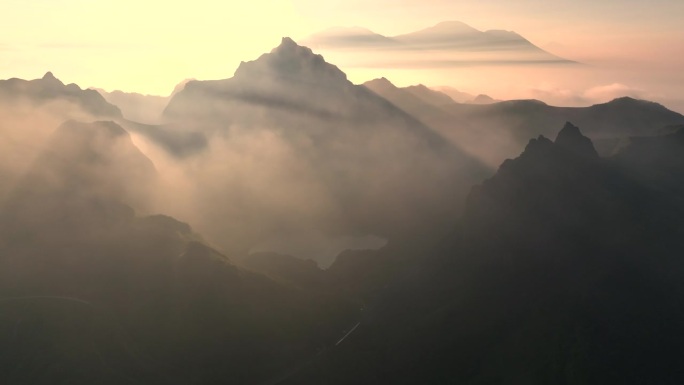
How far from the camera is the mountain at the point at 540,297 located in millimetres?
141625

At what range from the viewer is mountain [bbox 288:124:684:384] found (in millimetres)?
141625

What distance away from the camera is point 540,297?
15925 cm

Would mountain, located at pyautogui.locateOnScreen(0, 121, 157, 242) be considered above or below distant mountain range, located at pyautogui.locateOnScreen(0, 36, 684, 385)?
above

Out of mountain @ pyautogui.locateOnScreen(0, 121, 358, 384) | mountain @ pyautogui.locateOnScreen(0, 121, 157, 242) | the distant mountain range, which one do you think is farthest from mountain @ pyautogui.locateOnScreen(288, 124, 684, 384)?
mountain @ pyautogui.locateOnScreen(0, 121, 157, 242)

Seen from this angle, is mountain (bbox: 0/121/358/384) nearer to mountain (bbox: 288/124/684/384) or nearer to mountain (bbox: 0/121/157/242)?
mountain (bbox: 0/121/157/242)

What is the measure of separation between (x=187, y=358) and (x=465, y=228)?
8488 cm

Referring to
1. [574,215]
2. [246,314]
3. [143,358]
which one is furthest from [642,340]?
[143,358]

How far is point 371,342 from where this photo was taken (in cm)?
16712

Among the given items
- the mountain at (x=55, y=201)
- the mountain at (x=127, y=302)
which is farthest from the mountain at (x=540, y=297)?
the mountain at (x=55, y=201)

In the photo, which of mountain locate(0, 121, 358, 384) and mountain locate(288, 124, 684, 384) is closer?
mountain locate(288, 124, 684, 384)

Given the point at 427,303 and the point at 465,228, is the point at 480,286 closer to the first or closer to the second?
the point at 427,303

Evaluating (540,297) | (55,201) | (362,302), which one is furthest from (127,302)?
(540,297)

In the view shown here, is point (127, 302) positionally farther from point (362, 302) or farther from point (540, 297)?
point (540, 297)

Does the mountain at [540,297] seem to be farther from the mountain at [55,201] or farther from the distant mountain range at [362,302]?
the mountain at [55,201]
